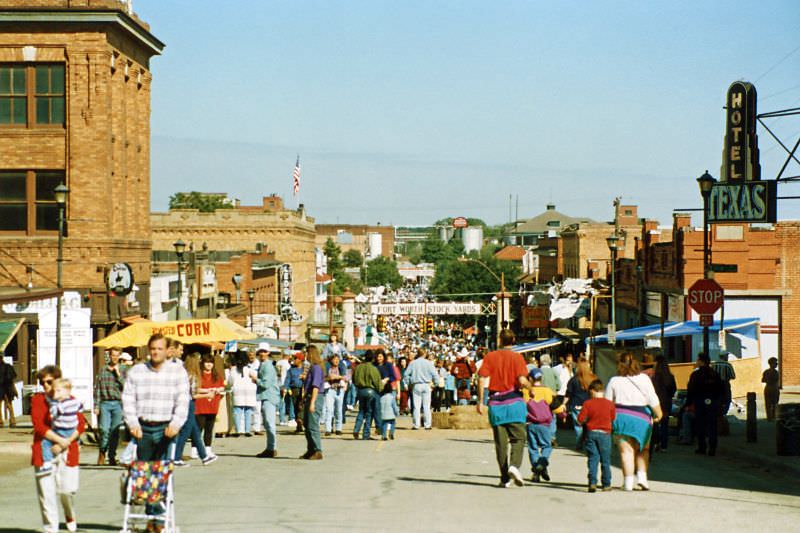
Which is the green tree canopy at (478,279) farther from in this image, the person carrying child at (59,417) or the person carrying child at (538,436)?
the person carrying child at (59,417)

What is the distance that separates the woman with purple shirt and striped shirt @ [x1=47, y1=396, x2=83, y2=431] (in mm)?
6768

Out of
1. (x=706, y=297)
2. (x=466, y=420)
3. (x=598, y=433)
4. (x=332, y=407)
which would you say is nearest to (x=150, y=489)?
(x=598, y=433)

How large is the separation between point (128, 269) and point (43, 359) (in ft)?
35.6

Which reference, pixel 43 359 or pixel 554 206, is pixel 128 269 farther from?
pixel 554 206

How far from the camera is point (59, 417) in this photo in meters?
11.0

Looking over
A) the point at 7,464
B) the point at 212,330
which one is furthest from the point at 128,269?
the point at 7,464

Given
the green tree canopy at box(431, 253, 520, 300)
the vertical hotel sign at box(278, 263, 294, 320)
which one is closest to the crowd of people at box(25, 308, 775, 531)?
the vertical hotel sign at box(278, 263, 294, 320)

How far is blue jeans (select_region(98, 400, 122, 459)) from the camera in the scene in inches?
674

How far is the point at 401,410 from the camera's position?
36125 mm

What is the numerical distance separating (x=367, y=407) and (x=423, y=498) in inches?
365

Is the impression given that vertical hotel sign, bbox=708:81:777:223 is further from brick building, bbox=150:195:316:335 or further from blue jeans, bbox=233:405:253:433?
brick building, bbox=150:195:316:335

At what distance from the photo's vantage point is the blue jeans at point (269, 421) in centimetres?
1867

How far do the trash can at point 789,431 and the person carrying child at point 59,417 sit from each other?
480 inches

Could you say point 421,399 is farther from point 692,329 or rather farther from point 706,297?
point 692,329
